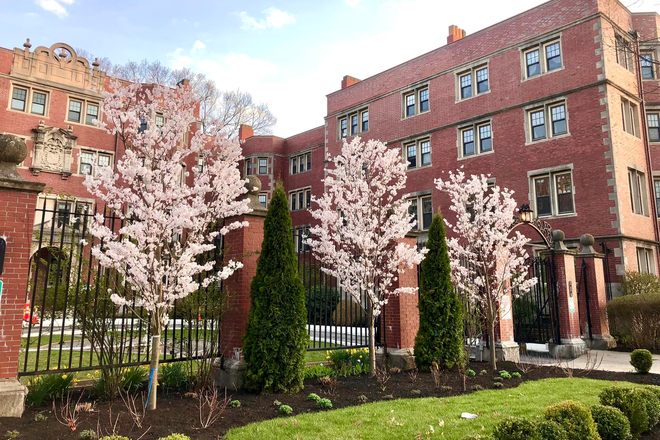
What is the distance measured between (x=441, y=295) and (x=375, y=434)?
5134 mm

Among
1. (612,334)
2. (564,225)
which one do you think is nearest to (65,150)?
(564,225)

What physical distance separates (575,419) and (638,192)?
64.8 feet

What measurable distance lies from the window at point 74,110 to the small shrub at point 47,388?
2687 centimetres

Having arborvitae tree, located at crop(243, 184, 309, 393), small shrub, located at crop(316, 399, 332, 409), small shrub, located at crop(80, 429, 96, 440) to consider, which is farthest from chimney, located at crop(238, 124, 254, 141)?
small shrub, located at crop(80, 429, 96, 440)

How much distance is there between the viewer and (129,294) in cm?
729

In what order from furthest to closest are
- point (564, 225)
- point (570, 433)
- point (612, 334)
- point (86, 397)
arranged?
1. point (564, 225)
2. point (612, 334)
3. point (86, 397)
4. point (570, 433)

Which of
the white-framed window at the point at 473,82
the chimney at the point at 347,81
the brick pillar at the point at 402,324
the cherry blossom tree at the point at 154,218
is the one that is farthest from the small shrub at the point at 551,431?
the chimney at the point at 347,81

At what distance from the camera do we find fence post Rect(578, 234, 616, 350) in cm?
1500

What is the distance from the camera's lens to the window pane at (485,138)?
77.7ft

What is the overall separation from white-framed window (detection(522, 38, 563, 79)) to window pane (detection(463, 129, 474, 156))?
12.6 feet

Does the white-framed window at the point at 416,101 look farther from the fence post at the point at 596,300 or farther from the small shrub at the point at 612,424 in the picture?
the small shrub at the point at 612,424

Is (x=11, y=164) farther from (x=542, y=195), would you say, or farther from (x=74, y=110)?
(x=74, y=110)

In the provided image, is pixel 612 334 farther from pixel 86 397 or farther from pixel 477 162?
pixel 86 397

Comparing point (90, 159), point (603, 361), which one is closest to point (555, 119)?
point (603, 361)
